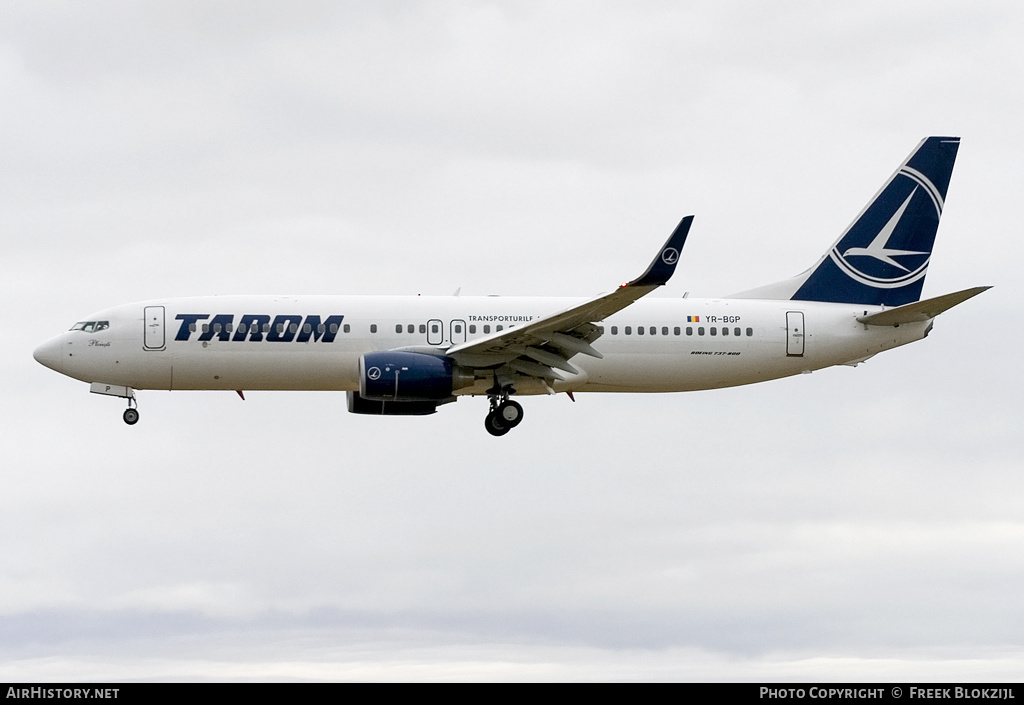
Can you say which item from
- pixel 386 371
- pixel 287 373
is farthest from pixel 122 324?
pixel 386 371

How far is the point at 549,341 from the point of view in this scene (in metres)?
39.7

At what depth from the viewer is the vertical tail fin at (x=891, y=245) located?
148 ft

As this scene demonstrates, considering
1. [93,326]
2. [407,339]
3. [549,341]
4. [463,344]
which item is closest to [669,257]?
[549,341]

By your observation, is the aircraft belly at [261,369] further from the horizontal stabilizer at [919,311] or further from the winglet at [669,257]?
the horizontal stabilizer at [919,311]

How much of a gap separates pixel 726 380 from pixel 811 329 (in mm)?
2823

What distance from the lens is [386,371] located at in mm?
38688

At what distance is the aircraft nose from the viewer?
40906 mm

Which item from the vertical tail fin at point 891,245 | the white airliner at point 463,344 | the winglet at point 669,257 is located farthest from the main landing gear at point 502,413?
the vertical tail fin at point 891,245

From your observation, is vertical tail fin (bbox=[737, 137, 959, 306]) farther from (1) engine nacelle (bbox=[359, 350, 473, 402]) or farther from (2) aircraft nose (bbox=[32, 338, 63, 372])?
(2) aircraft nose (bbox=[32, 338, 63, 372])

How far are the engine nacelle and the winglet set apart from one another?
6.30 metres

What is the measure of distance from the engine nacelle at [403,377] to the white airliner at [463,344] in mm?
36

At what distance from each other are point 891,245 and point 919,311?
4288 millimetres

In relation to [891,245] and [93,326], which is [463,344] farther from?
[891,245]
